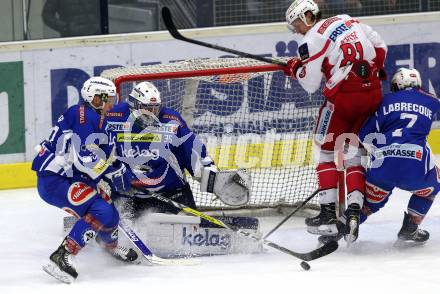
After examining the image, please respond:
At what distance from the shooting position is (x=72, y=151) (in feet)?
17.3

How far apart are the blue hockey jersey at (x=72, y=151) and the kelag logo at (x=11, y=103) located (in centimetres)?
231

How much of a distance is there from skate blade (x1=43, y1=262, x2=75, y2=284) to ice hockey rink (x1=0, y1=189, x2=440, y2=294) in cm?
3

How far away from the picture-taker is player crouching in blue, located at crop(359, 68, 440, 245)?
549 centimetres

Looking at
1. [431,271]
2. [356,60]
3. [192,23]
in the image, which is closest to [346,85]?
[356,60]

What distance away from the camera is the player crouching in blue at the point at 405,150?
216 inches

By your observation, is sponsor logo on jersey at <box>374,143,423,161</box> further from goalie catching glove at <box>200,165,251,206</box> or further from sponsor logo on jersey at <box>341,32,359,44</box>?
goalie catching glove at <box>200,165,251,206</box>

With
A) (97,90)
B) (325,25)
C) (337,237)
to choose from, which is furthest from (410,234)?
(97,90)

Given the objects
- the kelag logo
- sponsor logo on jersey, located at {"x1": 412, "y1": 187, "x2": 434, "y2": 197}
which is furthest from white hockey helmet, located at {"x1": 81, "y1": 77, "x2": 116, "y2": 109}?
the kelag logo

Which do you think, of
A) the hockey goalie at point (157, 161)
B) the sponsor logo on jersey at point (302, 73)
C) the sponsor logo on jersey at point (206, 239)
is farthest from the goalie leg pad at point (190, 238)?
the sponsor logo on jersey at point (302, 73)

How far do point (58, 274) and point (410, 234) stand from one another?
176cm

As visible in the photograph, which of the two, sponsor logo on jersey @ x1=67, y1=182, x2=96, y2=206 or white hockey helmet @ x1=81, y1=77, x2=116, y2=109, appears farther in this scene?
white hockey helmet @ x1=81, y1=77, x2=116, y2=109

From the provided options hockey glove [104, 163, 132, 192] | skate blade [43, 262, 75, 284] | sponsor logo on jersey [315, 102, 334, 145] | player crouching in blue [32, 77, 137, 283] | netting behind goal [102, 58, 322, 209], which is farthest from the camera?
netting behind goal [102, 58, 322, 209]

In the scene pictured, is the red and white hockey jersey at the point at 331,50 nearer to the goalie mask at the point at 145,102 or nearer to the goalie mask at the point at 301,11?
the goalie mask at the point at 301,11

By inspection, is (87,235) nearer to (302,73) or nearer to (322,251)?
(322,251)
